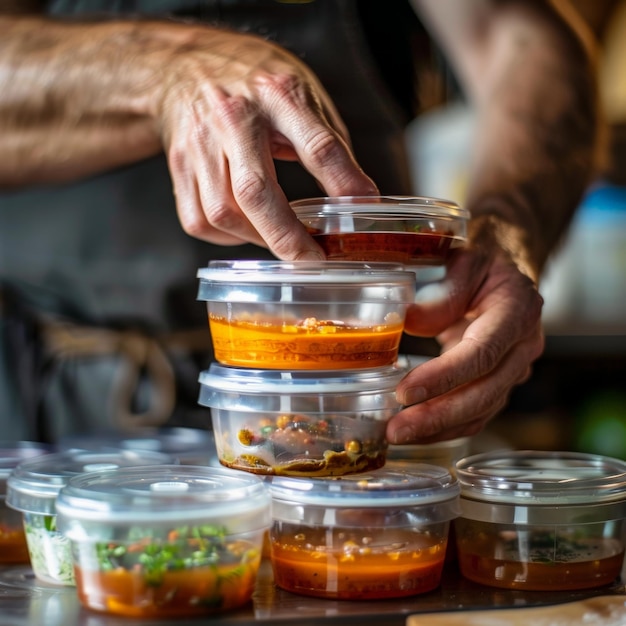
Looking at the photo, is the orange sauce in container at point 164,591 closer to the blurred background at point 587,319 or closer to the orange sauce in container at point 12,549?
the orange sauce in container at point 12,549

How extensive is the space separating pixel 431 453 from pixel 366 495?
31cm

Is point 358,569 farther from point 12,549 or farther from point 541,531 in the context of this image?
point 12,549

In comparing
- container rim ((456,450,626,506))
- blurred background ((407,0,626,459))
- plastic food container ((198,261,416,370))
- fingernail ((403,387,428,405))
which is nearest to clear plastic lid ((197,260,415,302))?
plastic food container ((198,261,416,370))

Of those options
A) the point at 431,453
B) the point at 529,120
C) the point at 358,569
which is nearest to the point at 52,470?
the point at 358,569

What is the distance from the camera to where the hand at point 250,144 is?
0.91 meters

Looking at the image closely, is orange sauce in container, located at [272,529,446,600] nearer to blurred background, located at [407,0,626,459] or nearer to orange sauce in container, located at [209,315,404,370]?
orange sauce in container, located at [209,315,404,370]

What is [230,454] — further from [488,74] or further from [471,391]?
A: [488,74]

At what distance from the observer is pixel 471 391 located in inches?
39.1

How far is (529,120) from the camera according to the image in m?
1.55

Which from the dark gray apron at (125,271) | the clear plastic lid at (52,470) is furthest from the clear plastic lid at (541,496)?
the dark gray apron at (125,271)

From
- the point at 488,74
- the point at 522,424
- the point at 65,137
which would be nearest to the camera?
the point at 65,137

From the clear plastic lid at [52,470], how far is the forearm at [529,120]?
1.75 feet

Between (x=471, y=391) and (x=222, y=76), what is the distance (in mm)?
434

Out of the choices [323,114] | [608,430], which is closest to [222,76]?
[323,114]
